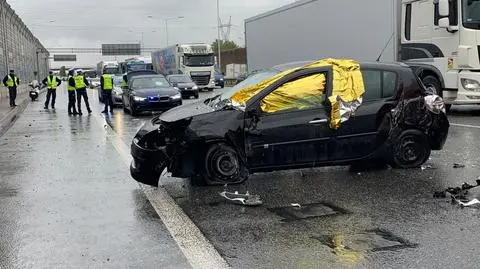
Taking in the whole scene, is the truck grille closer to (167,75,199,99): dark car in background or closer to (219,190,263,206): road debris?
(167,75,199,99): dark car in background

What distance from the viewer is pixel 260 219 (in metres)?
5.67

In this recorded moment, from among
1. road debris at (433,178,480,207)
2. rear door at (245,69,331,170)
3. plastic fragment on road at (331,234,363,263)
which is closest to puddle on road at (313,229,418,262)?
plastic fragment on road at (331,234,363,263)

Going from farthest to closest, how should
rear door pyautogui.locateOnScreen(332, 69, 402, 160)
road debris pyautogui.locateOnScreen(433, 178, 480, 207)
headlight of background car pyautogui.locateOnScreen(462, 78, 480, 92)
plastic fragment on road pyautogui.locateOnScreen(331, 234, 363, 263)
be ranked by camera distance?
headlight of background car pyautogui.locateOnScreen(462, 78, 480, 92) → rear door pyautogui.locateOnScreen(332, 69, 402, 160) → road debris pyautogui.locateOnScreen(433, 178, 480, 207) → plastic fragment on road pyautogui.locateOnScreen(331, 234, 363, 263)

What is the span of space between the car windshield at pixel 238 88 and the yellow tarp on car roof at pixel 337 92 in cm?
21

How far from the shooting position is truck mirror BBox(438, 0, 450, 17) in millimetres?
13352

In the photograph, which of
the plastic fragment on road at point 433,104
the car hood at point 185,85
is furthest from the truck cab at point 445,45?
the car hood at point 185,85

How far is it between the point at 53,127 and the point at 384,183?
11198 mm

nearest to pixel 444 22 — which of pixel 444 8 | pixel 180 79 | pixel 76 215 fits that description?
pixel 444 8

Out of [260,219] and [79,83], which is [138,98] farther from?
[260,219]

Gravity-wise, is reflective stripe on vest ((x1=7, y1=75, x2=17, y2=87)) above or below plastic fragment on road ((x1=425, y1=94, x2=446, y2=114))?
above

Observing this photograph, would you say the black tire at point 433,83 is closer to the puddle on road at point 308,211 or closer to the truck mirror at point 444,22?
the truck mirror at point 444,22

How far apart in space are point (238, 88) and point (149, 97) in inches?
439

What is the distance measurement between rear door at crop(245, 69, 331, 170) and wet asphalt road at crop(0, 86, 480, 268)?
372mm

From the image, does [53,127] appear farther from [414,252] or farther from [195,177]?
[414,252]
